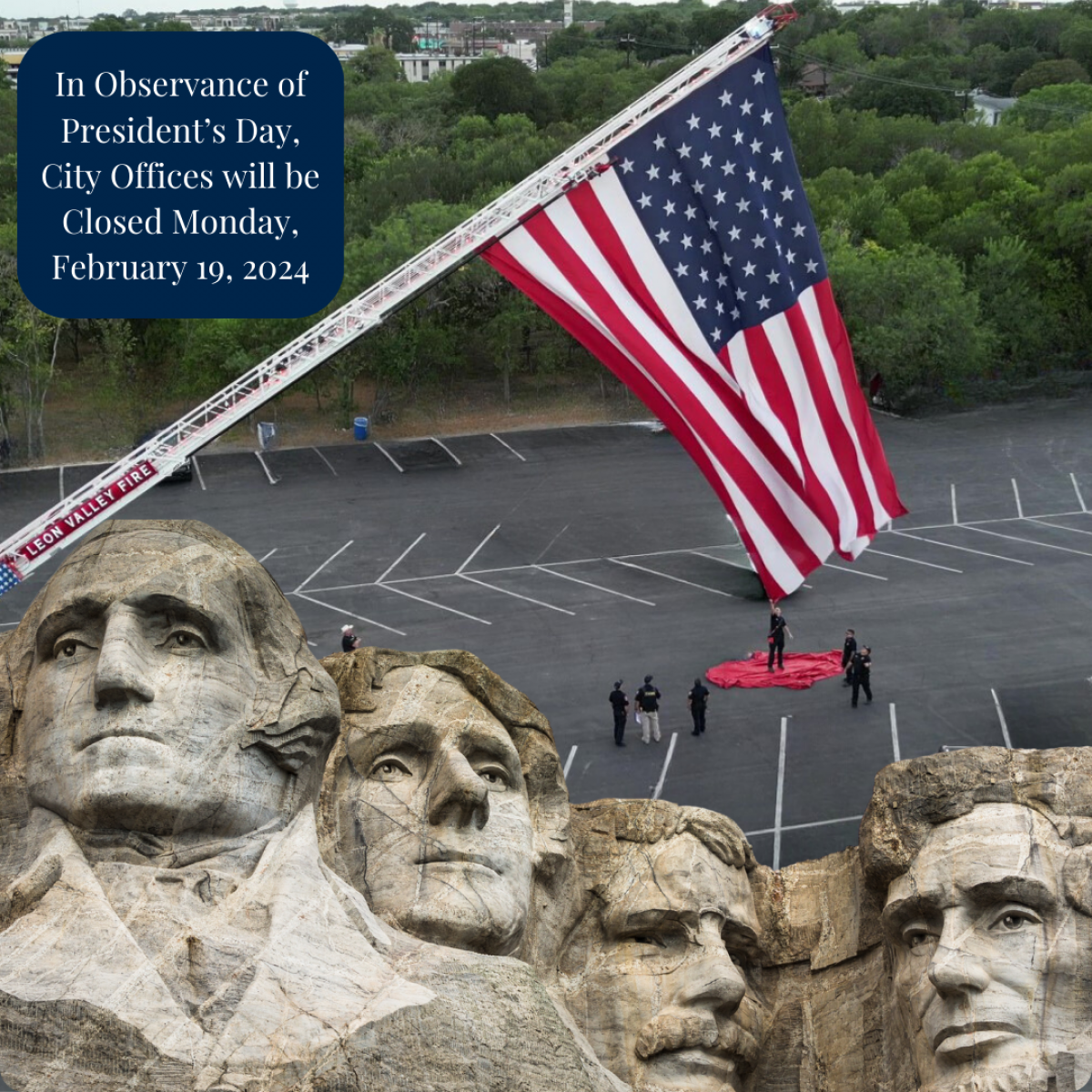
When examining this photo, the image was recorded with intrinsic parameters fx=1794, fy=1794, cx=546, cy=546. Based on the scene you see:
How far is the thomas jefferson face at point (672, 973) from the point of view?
14.8m

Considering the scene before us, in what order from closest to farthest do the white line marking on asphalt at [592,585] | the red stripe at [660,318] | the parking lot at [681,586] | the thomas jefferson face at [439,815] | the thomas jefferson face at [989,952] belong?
the thomas jefferson face at [989,952]
the thomas jefferson face at [439,815]
the red stripe at [660,318]
the parking lot at [681,586]
the white line marking on asphalt at [592,585]

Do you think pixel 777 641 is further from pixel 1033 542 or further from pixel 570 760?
pixel 1033 542

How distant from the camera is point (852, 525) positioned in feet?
68.6

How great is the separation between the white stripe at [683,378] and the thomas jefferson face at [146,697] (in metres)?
6.70

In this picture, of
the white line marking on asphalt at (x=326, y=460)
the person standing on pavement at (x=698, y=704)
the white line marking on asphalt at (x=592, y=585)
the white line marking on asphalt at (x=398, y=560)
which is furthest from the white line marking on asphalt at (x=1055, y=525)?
the white line marking on asphalt at (x=326, y=460)

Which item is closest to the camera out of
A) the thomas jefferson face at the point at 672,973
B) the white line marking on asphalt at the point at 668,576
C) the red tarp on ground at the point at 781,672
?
the thomas jefferson face at the point at 672,973

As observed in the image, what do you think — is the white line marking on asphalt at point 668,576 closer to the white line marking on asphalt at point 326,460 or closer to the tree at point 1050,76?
the white line marking on asphalt at point 326,460

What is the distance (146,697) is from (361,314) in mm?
7980

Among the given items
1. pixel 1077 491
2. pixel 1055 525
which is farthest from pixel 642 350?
pixel 1077 491

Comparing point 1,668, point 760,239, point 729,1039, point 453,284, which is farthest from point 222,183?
point 453,284

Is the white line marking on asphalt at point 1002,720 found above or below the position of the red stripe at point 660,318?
below

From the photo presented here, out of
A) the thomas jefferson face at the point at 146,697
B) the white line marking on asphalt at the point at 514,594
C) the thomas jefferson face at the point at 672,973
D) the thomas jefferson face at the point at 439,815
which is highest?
the thomas jefferson face at the point at 146,697

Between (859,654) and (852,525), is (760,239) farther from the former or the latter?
(859,654)

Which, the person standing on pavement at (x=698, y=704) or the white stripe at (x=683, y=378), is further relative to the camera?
the person standing on pavement at (x=698, y=704)
